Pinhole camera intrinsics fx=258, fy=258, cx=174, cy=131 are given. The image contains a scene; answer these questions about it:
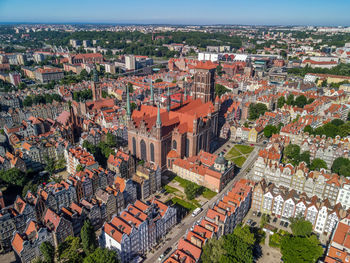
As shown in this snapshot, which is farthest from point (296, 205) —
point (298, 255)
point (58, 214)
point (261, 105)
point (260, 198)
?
point (261, 105)

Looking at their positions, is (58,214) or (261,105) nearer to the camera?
(58,214)

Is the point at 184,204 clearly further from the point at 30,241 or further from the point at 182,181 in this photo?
the point at 30,241

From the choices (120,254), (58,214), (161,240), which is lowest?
(161,240)

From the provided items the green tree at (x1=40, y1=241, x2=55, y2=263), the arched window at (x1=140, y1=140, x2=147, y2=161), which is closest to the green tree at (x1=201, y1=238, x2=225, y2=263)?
the green tree at (x1=40, y1=241, x2=55, y2=263)

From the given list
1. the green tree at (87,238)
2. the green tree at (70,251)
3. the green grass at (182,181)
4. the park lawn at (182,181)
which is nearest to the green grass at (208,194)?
the green grass at (182,181)

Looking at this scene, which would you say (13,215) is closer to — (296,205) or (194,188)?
(194,188)

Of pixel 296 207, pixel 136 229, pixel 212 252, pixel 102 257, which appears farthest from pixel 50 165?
pixel 296 207

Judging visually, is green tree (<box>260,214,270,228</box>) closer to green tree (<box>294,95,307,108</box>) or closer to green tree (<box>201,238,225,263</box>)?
green tree (<box>201,238,225,263</box>)
